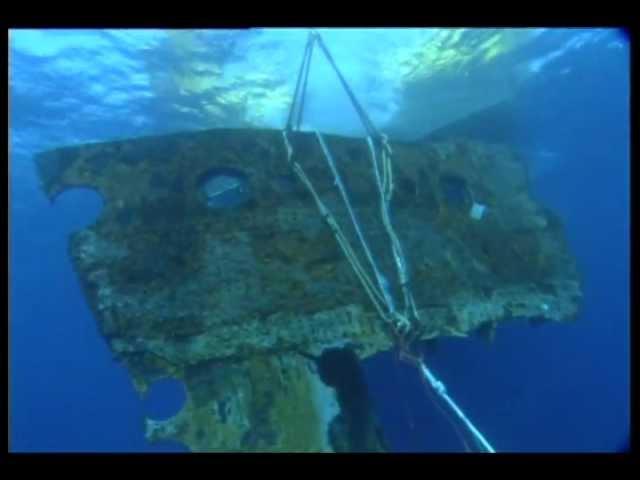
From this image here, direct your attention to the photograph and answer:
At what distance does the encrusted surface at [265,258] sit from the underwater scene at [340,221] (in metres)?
0.03

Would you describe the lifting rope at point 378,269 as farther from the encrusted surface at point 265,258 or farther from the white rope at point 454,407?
the encrusted surface at point 265,258

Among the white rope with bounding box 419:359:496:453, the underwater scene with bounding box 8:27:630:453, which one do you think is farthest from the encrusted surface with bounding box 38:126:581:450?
the white rope with bounding box 419:359:496:453

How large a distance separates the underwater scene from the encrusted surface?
1.1 inches

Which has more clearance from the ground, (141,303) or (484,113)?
(484,113)

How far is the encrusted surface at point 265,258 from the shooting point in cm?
532

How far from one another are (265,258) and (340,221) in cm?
114

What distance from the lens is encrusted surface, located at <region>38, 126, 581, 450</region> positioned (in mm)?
5320

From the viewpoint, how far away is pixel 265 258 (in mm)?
6164

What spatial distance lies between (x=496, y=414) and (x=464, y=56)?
11135 mm

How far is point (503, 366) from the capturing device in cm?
1783

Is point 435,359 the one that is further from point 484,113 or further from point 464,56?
point 464,56

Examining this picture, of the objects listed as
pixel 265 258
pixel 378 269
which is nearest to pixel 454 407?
pixel 378 269

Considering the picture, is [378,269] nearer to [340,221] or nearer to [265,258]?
[340,221]
